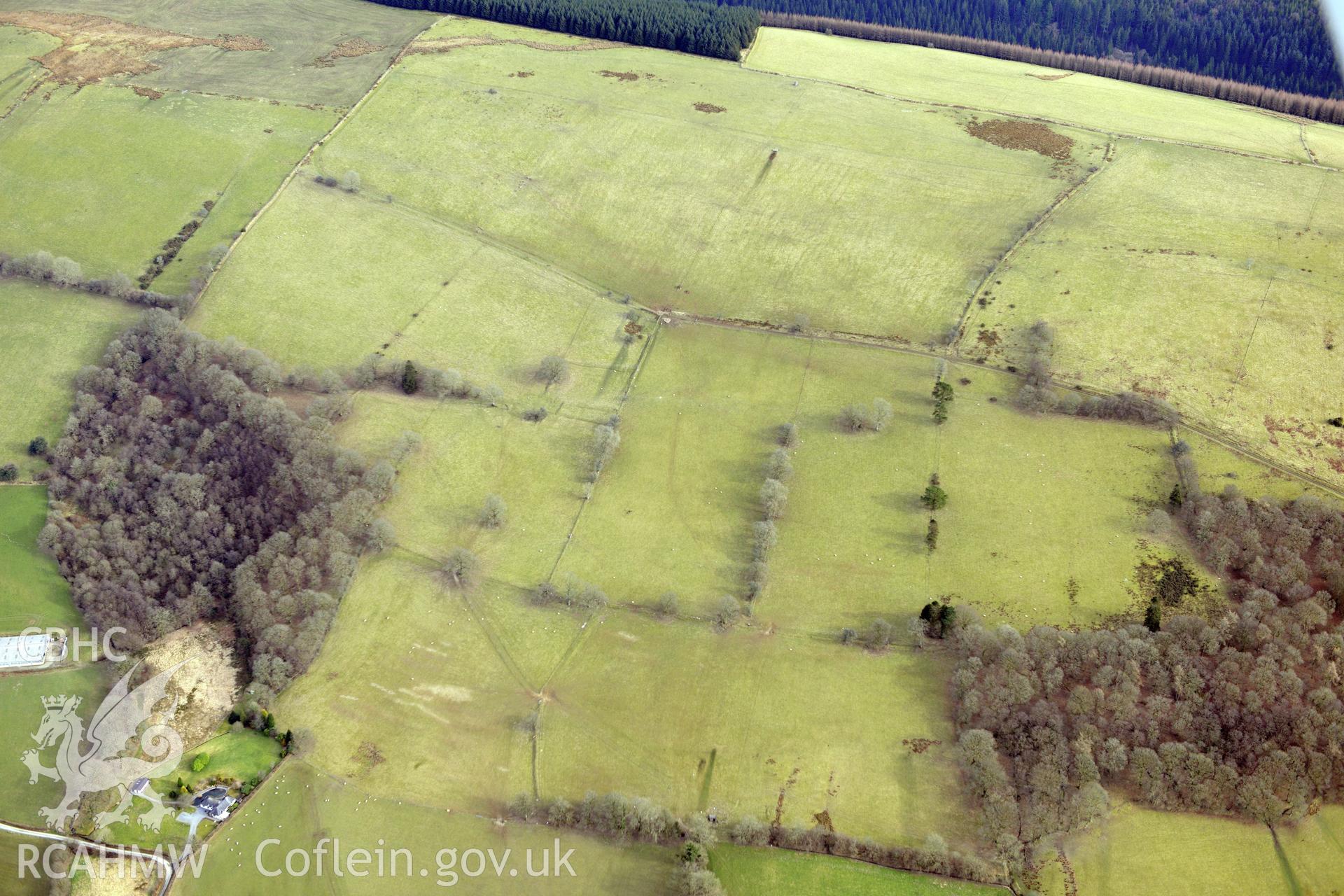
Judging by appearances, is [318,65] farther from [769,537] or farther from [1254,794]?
[1254,794]

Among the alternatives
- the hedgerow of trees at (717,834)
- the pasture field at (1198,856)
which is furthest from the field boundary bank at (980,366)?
the hedgerow of trees at (717,834)

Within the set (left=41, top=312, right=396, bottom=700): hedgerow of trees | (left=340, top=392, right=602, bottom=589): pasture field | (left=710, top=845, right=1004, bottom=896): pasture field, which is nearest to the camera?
(left=710, top=845, right=1004, bottom=896): pasture field

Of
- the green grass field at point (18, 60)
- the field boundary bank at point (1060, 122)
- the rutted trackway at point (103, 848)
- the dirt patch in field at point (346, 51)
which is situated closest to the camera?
the rutted trackway at point (103, 848)

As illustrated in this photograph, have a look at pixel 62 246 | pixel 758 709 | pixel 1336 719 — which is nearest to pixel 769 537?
pixel 758 709

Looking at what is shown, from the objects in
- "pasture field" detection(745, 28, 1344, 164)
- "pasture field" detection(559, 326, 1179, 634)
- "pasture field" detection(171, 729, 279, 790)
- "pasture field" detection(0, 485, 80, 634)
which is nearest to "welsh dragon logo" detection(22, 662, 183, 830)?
"pasture field" detection(171, 729, 279, 790)

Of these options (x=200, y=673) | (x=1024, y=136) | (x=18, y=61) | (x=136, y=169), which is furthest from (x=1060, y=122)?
(x=18, y=61)

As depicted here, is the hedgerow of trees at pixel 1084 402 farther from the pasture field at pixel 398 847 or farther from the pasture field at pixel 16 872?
the pasture field at pixel 16 872

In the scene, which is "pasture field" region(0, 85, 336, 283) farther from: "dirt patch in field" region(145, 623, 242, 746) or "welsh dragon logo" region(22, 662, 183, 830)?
"welsh dragon logo" region(22, 662, 183, 830)
